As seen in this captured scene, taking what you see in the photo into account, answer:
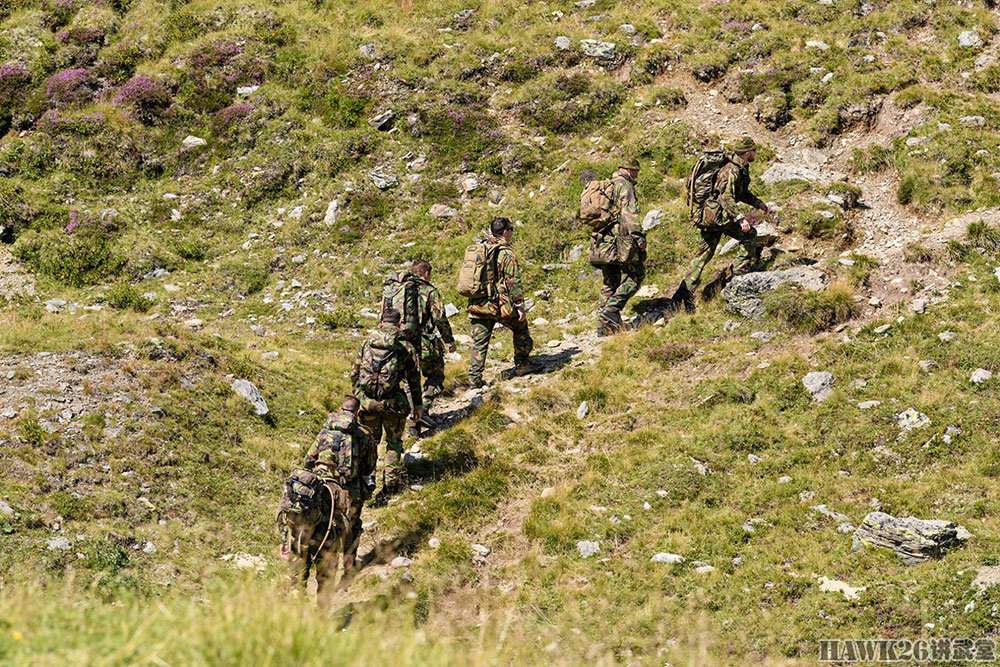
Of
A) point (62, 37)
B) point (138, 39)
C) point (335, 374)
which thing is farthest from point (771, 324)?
point (62, 37)

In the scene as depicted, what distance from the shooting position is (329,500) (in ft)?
37.9

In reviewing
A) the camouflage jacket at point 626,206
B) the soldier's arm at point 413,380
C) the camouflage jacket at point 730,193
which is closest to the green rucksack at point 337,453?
the soldier's arm at point 413,380

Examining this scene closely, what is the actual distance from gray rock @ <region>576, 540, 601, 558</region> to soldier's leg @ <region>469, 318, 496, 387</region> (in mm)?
5377

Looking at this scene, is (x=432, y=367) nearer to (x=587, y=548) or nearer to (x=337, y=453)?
(x=337, y=453)

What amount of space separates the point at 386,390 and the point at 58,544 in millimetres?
4667

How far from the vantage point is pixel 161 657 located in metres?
5.85

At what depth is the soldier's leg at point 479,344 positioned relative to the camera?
1698cm

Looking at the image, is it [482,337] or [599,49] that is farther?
[599,49]

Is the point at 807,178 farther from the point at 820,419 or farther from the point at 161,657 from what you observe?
the point at 161,657

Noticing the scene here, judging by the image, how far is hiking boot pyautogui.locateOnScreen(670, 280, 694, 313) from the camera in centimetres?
1839

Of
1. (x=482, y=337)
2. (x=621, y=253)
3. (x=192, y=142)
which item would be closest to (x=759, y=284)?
(x=621, y=253)

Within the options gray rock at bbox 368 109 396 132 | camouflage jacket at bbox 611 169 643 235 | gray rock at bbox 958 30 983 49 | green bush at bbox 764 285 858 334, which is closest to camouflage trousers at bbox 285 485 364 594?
camouflage jacket at bbox 611 169 643 235

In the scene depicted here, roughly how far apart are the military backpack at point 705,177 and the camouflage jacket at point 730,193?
0.32ft

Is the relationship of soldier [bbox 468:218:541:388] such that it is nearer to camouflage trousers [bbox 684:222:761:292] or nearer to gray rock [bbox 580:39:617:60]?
camouflage trousers [bbox 684:222:761:292]
